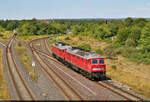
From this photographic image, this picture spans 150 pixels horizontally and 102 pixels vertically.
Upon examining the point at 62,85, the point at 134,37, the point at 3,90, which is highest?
the point at 134,37

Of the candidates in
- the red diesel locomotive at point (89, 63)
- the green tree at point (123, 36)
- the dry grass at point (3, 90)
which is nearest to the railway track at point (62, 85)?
the red diesel locomotive at point (89, 63)

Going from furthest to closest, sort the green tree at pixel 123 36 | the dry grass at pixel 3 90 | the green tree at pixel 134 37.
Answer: the green tree at pixel 123 36 → the green tree at pixel 134 37 → the dry grass at pixel 3 90

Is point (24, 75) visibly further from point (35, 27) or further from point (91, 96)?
point (35, 27)

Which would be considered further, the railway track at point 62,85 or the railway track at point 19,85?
the railway track at point 19,85

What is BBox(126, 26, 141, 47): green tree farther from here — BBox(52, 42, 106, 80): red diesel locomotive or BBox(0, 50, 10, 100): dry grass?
BBox(0, 50, 10, 100): dry grass

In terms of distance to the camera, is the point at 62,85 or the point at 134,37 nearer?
the point at 62,85

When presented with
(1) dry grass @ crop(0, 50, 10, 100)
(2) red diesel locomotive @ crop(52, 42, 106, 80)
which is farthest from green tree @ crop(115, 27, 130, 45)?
(1) dry grass @ crop(0, 50, 10, 100)

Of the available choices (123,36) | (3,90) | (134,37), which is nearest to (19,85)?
Answer: (3,90)

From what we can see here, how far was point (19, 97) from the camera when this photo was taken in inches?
822

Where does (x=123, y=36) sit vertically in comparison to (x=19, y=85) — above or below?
above

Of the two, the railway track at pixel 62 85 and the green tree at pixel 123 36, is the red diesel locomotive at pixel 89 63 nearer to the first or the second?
the railway track at pixel 62 85

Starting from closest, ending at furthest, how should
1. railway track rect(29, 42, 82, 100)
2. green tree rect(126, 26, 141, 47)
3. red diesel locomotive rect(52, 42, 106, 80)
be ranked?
railway track rect(29, 42, 82, 100) < red diesel locomotive rect(52, 42, 106, 80) < green tree rect(126, 26, 141, 47)

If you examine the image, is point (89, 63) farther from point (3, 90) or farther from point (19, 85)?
point (3, 90)

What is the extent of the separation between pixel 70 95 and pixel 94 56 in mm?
8007
